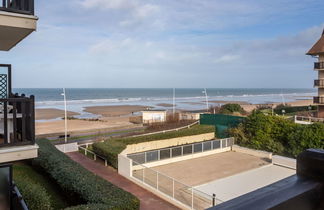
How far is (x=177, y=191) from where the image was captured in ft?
43.3

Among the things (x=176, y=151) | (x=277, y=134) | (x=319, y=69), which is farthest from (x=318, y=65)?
(x=176, y=151)

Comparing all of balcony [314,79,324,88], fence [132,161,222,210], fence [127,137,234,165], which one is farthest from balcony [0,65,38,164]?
balcony [314,79,324,88]

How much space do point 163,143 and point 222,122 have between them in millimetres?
6786

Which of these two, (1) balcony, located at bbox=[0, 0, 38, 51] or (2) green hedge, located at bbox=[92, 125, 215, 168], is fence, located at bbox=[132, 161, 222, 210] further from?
(1) balcony, located at bbox=[0, 0, 38, 51]

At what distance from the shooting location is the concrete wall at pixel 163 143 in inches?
774

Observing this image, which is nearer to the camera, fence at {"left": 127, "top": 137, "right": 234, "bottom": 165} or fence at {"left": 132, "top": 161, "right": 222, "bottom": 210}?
fence at {"left": 132, "top": 161, "right": 222, "bottom": 210}

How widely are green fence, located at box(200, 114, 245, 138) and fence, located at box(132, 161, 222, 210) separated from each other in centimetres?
1069

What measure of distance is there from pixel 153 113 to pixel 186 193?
22.9 m

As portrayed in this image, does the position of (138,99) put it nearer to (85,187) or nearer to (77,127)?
(77,127)

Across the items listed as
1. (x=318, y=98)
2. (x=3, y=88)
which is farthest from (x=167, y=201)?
(x=318, y=98)

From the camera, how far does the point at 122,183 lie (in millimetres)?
14383

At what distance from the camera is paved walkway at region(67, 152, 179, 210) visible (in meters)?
11.9

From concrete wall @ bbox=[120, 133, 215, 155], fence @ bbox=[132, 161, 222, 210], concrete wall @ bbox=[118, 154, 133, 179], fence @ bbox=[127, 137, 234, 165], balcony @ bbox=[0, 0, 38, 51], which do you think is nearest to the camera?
balcony @ bbox=[0, 0, 38, 51]

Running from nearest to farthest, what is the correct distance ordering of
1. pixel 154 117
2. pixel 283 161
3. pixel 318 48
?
pixel 283 161, pixel 318 48, pixel 154 117
